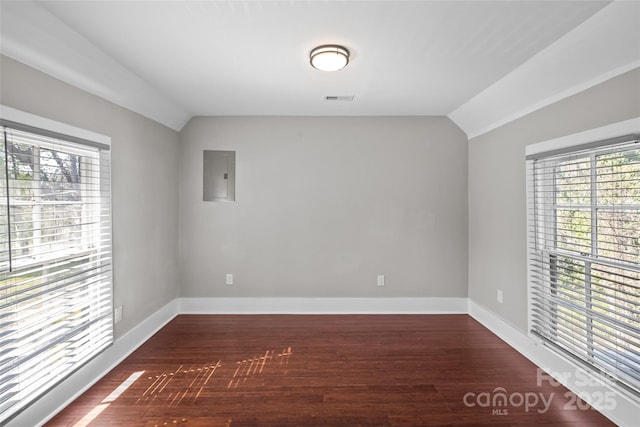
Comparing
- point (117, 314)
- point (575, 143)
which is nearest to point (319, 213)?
point (117, 314)

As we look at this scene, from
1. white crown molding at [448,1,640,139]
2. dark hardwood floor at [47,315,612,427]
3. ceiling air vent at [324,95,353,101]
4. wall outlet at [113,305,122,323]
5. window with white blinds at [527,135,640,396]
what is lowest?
dark hardwood floor at [47,315,612,427]

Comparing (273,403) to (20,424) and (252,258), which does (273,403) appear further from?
(252,258)

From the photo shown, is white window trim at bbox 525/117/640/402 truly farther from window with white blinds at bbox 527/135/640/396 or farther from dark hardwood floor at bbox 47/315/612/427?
dark hardwood floor at bbox 47/315/612/427

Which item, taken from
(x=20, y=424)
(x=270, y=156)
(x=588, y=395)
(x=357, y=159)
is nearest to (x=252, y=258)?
(x=270, y=156)

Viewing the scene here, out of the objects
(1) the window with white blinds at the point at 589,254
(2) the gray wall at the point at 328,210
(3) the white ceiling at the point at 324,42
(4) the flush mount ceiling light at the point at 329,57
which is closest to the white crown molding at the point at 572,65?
(3) the white ceiling at the point at 324,42

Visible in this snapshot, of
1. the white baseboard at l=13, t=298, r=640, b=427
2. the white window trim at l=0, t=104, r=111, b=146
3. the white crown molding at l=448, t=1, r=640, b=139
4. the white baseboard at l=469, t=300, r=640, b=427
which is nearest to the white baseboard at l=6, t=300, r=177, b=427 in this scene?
the white baseboard at l=13, t=298, r=640, b=427

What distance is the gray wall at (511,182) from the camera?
201 cm

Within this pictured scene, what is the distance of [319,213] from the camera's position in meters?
3.80

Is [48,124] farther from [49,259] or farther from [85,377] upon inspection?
[85,377]

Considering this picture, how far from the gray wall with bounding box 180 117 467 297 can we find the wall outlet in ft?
3.64

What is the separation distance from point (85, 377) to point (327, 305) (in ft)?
7.82

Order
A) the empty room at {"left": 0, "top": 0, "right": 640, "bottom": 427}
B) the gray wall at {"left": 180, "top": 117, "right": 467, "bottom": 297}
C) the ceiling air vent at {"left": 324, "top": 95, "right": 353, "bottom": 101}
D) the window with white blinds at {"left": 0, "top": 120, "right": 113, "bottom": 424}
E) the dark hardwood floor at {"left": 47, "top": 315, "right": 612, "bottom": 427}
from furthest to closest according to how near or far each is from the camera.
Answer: the gray wall at {"left": 180, "top": 117, "right": 467, "bottom": 297}, the ceiling air vent at {"left": 324, "top": 95, "right": 353, "bottom": 101}, the dark hardwood floor at {"left": 47, "top": 315, "right": 612, "bottom": 427}, the empty room at {"left": 0, "top": 0, "right": 640, "bottom": 427}, the window with white blinds at {"left": 0, "top": 120, "right": 113, "bottom": 424}

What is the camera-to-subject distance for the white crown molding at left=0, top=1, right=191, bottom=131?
163cm

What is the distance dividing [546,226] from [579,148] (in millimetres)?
735
